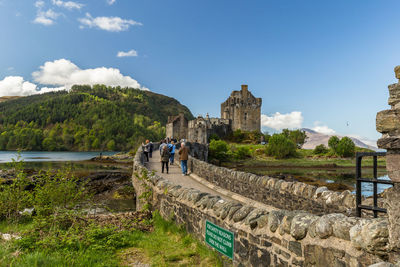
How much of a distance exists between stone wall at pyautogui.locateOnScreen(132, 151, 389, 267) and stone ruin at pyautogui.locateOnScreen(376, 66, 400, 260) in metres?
0.10

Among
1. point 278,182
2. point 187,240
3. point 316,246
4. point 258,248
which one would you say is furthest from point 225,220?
point 278,182

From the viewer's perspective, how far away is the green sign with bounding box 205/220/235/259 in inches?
166

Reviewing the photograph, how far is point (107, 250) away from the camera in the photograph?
5.04 meters

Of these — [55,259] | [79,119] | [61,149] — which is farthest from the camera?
[79,119]

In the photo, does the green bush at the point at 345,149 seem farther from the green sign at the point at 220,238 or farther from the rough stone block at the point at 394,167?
the rough stone block at the point at 394,167

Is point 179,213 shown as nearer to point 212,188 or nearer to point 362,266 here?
point 362,266

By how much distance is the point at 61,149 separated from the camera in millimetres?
103688

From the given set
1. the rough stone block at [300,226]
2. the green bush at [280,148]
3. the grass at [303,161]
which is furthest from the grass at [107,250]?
the green bush at [280,148]

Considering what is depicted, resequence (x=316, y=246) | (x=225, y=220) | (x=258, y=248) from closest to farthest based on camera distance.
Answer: (x=316, y=246) → (x=258, y=248) → (x=225, y=220)

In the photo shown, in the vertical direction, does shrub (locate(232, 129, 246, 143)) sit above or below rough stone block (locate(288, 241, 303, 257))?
above

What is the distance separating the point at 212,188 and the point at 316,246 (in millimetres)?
9354

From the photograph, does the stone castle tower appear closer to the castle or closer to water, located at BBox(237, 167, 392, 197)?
the castle

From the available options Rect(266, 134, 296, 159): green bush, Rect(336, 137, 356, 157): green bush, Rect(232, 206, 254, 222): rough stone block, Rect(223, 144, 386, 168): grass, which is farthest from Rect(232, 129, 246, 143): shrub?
Rect(232, 206, 254, 222): rough stone block

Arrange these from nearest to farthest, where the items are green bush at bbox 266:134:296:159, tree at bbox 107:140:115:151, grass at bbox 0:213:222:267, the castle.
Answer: grass at bbox 0:213:222:267, green bush at bbox 266:134:296:159, the castle, tree at bbox 107:140:115:151
